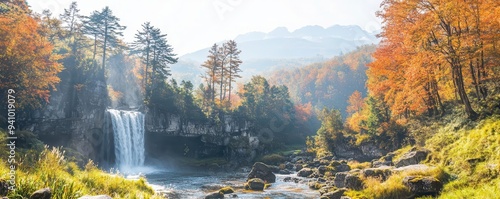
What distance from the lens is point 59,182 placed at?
28.6ft

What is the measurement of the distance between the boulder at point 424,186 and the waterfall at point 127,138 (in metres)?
43.8

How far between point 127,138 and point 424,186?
46064 millimetres

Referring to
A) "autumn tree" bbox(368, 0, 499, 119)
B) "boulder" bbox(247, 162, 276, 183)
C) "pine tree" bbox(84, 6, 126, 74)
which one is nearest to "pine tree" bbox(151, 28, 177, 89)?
"pine tree" bbox(84, 6, 126, 74)

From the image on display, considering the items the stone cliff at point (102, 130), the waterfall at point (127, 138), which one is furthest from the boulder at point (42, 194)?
the waterfall at point (127, 138)

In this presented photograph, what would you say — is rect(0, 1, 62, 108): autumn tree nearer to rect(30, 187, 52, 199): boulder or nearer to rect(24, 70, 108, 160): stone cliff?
rect(24, 70, 108, 160): stone cliff

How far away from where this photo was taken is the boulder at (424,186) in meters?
13.4

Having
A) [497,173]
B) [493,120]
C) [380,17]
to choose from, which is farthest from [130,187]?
[380,17]

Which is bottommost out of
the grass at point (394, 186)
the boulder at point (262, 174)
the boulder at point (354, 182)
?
the boulder at point (262, 174)

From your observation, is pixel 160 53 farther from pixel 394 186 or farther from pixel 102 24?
pixel 394 186

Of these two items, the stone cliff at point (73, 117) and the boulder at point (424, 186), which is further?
the stone cliff at point (73, 117)

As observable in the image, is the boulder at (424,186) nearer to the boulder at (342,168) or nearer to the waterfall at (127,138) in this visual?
the boulder at (342,168)

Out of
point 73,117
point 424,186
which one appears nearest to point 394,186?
point 424,186

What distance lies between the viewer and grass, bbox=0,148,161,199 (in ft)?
25.4

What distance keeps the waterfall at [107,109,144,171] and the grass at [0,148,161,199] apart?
116ft
